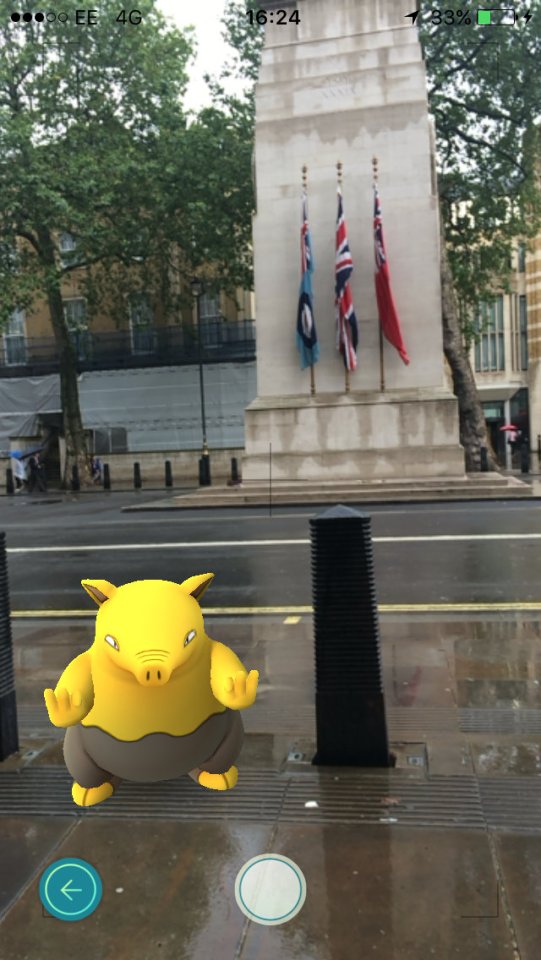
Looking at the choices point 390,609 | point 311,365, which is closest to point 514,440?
point 311,365

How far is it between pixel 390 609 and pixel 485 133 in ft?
89.5

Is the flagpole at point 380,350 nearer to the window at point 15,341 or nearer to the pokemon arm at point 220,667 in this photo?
the pokemon arm at point 220,667

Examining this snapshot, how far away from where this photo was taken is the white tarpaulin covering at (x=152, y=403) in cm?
3650

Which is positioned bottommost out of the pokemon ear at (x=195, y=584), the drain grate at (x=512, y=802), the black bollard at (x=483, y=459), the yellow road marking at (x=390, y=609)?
the black bollard at (x=483, y=459)

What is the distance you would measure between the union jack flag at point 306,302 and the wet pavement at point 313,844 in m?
15.5

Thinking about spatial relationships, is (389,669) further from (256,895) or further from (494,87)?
(494,87)

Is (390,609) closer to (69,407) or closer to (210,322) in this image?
(69,407)

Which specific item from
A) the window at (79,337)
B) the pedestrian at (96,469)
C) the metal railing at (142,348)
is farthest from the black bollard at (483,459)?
the window at (79,337)

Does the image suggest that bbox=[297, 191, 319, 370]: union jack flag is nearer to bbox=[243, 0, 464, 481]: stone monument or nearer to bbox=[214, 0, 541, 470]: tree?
bbox=[243, 0, 464, 481]: stone monument

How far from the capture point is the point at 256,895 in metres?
1.42

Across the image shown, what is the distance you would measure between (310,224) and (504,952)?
63.9 feet

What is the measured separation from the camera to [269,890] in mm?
1421

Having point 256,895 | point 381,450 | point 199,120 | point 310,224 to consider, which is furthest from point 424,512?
point 199,120

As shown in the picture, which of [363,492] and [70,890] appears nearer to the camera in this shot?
[70,890]
